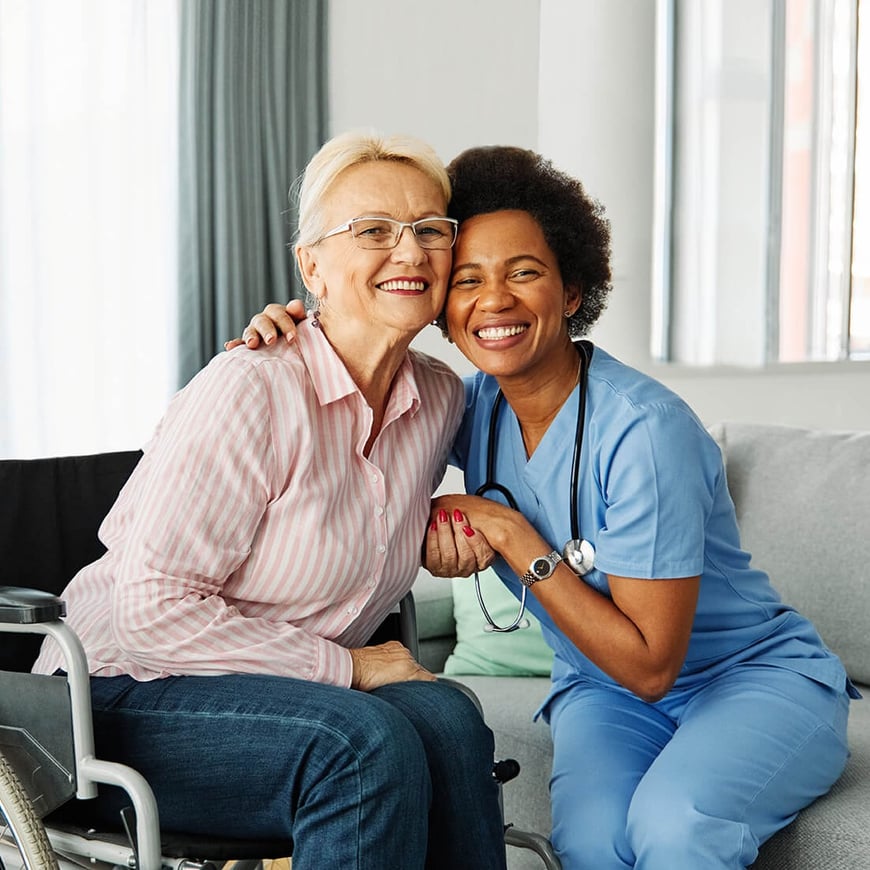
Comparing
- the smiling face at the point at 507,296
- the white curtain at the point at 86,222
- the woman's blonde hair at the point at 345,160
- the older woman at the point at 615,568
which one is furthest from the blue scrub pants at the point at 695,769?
the white curtain at the point at 86,222


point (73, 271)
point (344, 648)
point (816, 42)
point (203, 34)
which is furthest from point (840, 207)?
point (344, 648)

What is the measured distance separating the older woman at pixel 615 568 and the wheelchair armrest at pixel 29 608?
0.47 metres

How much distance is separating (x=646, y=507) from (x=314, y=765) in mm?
499

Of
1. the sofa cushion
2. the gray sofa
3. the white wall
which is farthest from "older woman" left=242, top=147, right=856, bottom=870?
the white wall

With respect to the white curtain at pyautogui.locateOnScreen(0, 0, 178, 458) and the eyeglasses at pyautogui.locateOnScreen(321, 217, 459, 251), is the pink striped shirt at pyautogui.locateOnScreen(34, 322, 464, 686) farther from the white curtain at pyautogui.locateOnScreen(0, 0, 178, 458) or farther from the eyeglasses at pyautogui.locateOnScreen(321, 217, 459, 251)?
the white curtain at pyautogui.locateOnScreen(0, 0, 178, 458)

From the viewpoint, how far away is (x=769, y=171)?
3484 mm

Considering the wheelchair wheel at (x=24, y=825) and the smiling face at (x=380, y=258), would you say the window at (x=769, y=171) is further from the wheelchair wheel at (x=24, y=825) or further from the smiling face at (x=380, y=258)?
the wheelchair wheel at (x=24, y=825)

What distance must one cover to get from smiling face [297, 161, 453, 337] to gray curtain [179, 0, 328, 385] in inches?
Result: 78.2

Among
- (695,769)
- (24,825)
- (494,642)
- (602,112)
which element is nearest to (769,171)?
(602,112)

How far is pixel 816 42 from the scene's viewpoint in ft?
11.3

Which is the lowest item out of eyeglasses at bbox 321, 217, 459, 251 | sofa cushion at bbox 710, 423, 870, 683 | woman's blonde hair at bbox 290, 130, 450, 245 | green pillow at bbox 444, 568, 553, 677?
green pillow at bbox 444, 568, 553, 677

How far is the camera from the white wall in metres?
3.32

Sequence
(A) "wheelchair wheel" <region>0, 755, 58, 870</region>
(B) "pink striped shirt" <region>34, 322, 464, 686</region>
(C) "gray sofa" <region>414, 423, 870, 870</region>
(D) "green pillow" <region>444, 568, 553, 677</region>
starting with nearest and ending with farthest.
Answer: (A) "wheelchair wheel" <region>0, 755, 58, 870</region>, (B) "pink striped shirt" <region>34, 322, 464, 686</region>, (C) "gray sofa" <region>414, 423, 870, 870</region>, (D) "green pillow" <region>444, 568, 553, 677</region>

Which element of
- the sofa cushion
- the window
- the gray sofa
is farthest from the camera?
the window
